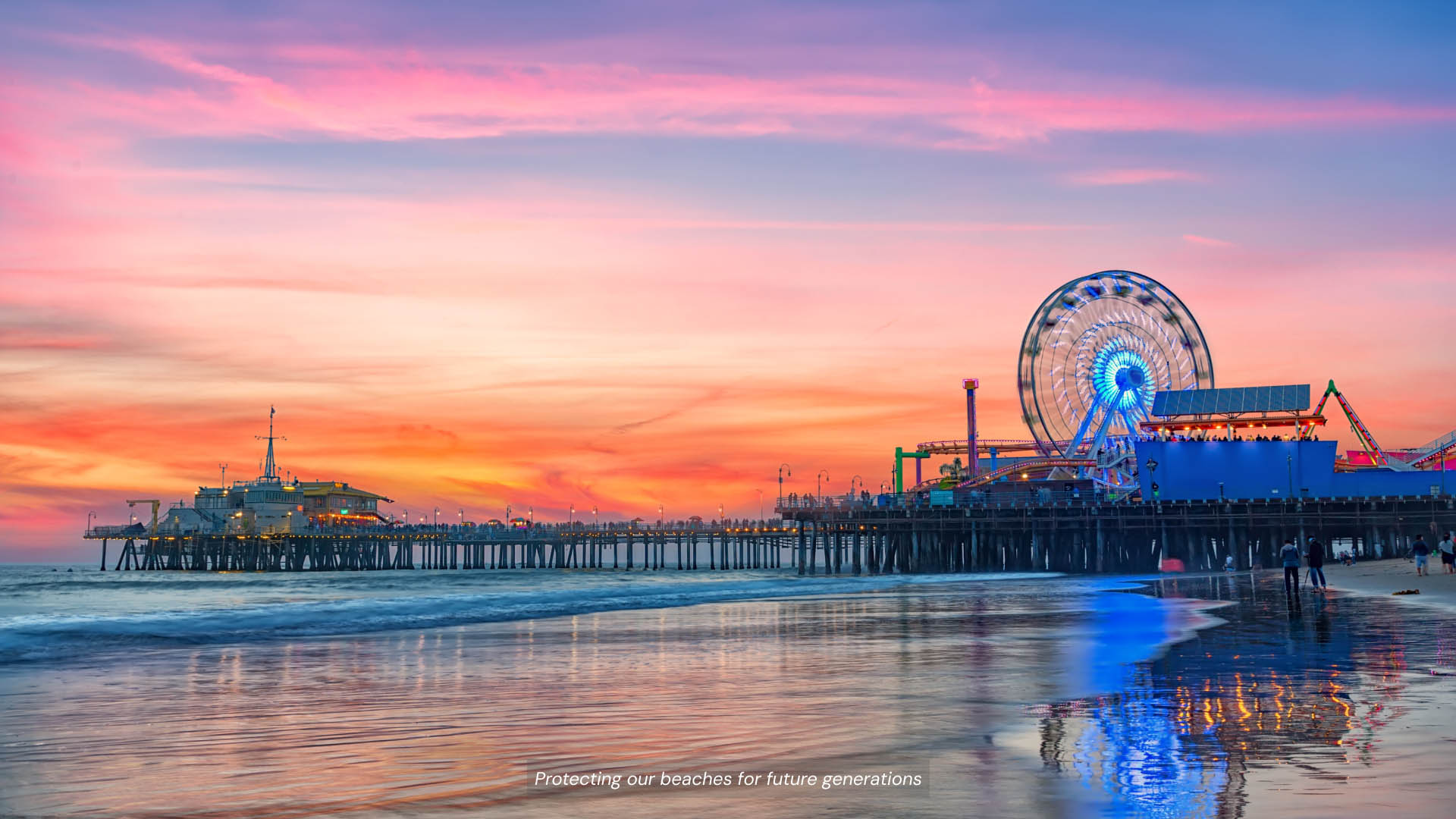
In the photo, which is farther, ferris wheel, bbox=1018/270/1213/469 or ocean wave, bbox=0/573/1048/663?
ferris wheel, bbox=1018/270/1213/469

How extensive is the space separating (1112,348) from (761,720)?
3274 inches

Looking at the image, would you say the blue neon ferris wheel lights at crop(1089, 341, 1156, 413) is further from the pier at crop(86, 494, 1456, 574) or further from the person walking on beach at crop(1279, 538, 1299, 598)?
the person walking on beach at crop(1279, 538, 1299, 598)

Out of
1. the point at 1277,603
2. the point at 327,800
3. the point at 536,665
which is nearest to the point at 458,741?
the point at 327,800

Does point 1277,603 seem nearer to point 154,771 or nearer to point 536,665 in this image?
point 536,665

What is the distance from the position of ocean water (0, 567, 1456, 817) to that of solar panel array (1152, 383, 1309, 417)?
210ft

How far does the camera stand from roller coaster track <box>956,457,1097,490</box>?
9838 cm

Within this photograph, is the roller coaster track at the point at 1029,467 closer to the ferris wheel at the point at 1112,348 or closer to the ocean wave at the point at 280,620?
the ferris wheel at the point at 1112,348

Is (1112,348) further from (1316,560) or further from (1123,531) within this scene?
(1316,560)

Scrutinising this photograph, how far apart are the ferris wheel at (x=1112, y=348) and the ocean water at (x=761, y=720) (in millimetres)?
65370

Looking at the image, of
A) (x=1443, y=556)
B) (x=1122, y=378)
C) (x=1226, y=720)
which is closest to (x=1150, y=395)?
(x=1122, y=378)

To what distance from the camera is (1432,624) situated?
19.0 metres

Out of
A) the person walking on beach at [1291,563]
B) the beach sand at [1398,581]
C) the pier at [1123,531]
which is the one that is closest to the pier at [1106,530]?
the pier at [1123,531]

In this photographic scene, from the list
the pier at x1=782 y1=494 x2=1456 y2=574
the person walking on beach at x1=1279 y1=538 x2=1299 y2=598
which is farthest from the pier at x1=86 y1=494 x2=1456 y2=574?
the person walking on beach at x1=1279 y1=538 x2=1299 y2=598

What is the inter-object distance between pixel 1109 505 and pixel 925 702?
72793 mm
